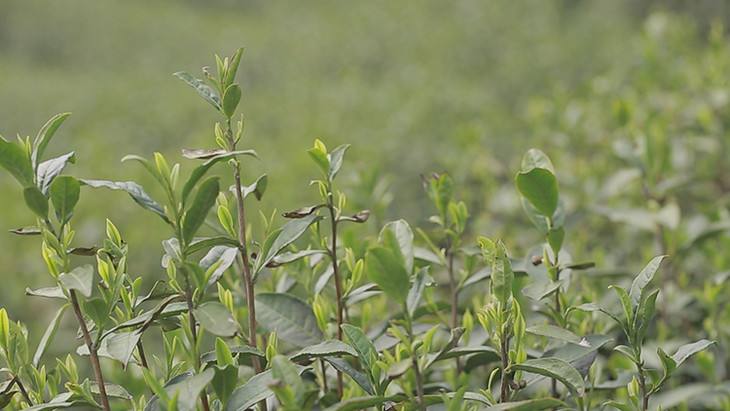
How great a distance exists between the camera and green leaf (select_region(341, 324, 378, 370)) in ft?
3.63

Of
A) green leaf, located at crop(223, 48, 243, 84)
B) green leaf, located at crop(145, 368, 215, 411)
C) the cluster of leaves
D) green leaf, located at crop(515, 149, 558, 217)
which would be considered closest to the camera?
green leaf, located at crop(145, 368, 215, 411)

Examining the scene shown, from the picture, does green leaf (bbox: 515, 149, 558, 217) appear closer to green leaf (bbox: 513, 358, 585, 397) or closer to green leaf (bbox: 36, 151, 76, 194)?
green leaf (bbox: 513, 358, 585, 397)

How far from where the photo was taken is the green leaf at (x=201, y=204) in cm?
106

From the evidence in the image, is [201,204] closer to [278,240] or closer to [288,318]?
[278,240]

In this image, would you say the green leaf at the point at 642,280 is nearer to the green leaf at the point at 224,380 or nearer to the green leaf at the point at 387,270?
the green leaf at the point at 387,270

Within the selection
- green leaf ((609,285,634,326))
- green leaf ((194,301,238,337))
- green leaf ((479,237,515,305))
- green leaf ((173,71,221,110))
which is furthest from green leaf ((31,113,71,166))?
green leaf ((609,285,634,326))

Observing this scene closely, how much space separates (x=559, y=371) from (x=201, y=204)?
0.48 meters

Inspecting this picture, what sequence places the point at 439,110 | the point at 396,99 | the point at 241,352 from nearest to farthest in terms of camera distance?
the point at 241,352, the point at 439,110, the point at 396,99

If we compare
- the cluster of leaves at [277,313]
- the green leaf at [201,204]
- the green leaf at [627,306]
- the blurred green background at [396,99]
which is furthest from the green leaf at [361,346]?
the blurred green background at [396,99]

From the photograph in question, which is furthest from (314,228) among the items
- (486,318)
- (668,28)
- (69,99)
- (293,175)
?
(69,99)

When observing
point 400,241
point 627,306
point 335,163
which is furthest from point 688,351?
point 335,163

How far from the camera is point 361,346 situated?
112 cm

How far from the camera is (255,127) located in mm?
5145

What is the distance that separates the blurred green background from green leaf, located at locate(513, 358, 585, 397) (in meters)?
0.98
